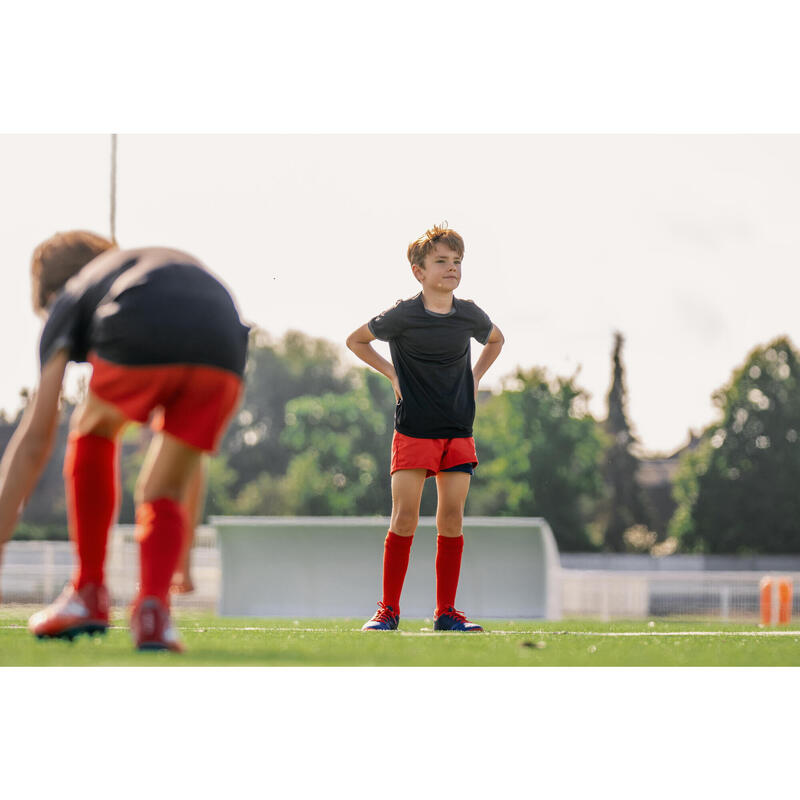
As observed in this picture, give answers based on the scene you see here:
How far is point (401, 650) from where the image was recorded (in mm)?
3895

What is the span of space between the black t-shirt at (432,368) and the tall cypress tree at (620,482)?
56.4 meters

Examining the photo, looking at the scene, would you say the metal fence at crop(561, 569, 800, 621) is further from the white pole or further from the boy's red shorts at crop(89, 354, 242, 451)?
the boy's red shorts at crop(89, 354, 242, 451)

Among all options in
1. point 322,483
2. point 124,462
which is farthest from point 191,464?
point 322,483

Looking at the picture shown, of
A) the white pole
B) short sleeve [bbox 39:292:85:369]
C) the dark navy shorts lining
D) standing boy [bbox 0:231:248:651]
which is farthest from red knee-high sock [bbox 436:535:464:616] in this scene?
Result: short sleeve [bbox 39:292:85:369]

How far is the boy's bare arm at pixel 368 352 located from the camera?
549 centimetres

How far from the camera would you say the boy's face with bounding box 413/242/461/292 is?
17.5ft

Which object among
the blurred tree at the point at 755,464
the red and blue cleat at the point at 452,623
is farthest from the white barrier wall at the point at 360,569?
the blurred tree at the point at 755,464

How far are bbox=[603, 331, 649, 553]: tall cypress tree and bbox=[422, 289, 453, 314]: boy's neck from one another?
185ft

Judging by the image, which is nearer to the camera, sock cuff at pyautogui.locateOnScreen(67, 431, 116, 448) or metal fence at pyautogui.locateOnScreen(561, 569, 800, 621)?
sock cuff at pyautogui.locateOnScreen(67, 431, 116, 448)

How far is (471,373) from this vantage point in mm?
5508

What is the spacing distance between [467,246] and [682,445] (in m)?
65.9

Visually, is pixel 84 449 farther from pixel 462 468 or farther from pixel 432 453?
pixel 462 468

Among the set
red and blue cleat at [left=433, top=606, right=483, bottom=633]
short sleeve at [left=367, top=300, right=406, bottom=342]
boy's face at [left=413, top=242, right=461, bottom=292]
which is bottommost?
red and blue cleat at [left=433, top=606, right=483, bottom=633]
